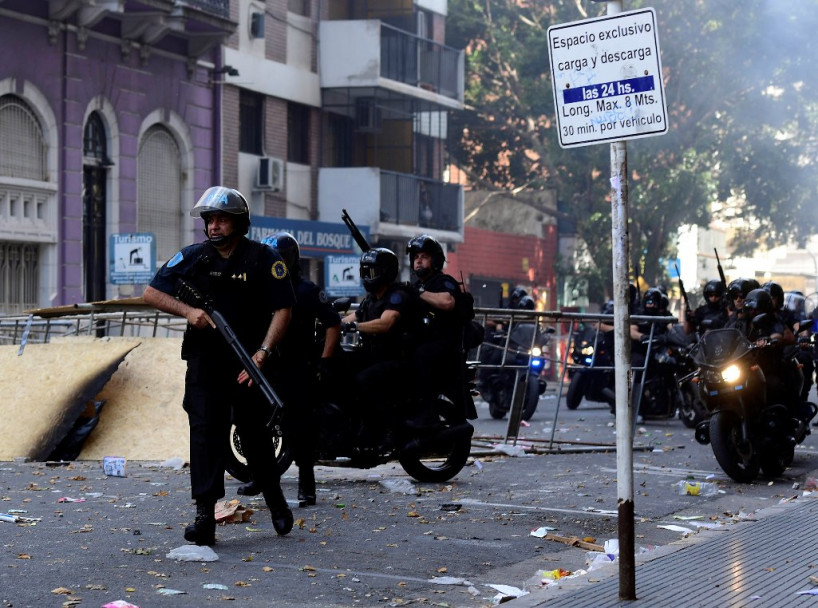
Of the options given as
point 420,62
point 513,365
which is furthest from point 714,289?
point 420,62

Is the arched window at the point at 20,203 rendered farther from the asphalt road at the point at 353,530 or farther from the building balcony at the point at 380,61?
the asphalt road at the point at 353,530

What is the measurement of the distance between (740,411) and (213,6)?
17031 mm

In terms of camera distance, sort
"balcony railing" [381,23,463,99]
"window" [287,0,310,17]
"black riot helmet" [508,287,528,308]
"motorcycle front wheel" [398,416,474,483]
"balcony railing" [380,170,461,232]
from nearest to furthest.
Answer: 1. "motorcycle front wheel" [398,416,474,483]
2. "black riot helmet" [508,287,528,308]
3. "window" [287,0,310,17]
4. "balcony railing" [381,23,463,99]
5. "balcony railing" [380,170,461,232]

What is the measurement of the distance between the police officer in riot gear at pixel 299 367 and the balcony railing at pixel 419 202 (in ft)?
76.4

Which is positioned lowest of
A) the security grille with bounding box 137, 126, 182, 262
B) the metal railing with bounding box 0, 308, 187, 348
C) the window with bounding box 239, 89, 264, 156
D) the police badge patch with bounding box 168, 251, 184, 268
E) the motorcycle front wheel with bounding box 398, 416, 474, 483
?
the motorcycle front wheel with bounding box 398, 416, 474, 483

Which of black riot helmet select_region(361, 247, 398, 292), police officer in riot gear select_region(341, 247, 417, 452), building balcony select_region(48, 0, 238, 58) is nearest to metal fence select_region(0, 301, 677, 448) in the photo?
police officer in riot gear select_region(341, 247, 417, 452)

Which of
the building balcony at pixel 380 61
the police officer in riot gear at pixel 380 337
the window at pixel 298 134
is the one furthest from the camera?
the building balcony at pixel 380 61

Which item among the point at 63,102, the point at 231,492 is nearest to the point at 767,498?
the point at 231,492

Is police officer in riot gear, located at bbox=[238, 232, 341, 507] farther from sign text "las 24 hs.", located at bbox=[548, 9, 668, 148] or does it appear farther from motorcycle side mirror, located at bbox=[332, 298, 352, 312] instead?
sign text "las 24 hs.", located at bbox=[548, 9, 668, 148]

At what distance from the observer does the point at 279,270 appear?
322 inches

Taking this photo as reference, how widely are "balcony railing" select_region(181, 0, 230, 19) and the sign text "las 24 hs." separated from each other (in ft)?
64.2

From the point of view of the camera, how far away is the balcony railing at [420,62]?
3350 centimetres

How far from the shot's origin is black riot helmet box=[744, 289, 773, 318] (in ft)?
39.8

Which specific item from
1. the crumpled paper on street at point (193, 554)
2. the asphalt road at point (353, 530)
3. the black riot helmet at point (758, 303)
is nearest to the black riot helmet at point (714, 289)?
the asphalt road at point (353, 530)
